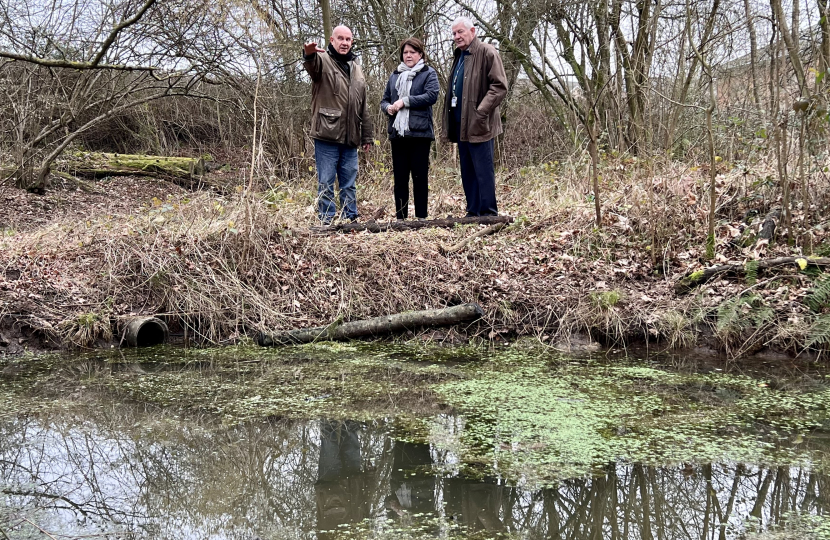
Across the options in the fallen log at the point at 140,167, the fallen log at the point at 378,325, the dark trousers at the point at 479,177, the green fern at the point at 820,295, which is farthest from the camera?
the fallen log at the point at 140,167

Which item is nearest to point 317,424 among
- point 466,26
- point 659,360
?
point 659,360

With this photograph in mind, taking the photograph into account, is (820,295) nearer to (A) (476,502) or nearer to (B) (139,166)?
(A) (476,502)

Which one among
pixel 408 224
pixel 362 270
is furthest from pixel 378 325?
pixel 408 224

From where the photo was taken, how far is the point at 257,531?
2.38 meters

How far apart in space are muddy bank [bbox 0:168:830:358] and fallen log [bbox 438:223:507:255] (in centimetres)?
4

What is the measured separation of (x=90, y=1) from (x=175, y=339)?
5.38 m

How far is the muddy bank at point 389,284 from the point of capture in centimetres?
486

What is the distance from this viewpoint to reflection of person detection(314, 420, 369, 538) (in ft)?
8.19

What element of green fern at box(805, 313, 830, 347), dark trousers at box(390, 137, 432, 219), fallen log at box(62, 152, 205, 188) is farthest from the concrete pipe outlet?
fallen log at box(62, 152, 205, 188)

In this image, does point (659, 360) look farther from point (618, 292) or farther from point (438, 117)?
point (438, 117)

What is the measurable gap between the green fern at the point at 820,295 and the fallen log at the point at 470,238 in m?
2.50

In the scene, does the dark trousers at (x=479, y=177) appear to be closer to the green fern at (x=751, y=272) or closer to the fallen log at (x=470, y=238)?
the fallen log at (x=470, y=238)

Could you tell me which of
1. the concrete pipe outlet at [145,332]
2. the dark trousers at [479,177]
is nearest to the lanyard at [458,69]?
the dark trousers at [479,177]

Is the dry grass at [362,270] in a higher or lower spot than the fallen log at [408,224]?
lower
